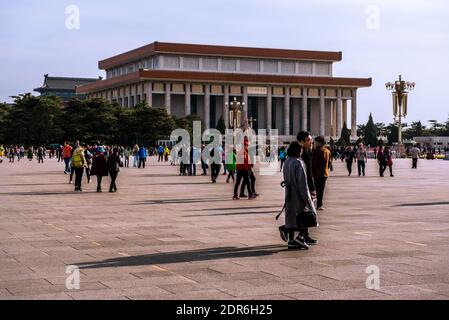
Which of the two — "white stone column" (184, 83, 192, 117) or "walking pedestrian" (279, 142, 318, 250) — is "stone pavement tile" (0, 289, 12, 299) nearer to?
"walking pedestrian" (279, 142, 318, 250)

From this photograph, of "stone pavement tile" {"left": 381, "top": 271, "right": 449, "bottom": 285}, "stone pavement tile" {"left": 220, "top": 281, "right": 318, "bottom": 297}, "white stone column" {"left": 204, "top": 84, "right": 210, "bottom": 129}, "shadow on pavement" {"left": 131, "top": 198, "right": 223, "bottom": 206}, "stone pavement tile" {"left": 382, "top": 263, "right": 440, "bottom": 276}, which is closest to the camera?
"stone pavement tile" {"left": 220, "top": 281, "right": 318, "bottom": 297}

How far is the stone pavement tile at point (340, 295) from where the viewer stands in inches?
256

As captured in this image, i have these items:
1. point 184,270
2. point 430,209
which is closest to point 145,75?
point 430,209

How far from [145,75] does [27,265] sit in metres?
92.5

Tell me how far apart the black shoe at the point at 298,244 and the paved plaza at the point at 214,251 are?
0.15 meters

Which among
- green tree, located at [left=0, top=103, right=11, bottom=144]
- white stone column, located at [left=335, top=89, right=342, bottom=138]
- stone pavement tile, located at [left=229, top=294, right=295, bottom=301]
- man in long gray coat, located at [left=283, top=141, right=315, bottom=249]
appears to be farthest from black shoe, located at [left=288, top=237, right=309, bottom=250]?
white stone column, located at [left=335, top=89, right=342, bottom=138]

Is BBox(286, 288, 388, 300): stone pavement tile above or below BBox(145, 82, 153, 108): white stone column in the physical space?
below

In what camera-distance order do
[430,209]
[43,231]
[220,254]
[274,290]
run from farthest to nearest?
[430,209] → [43,231] → [220,254] → [274,290]

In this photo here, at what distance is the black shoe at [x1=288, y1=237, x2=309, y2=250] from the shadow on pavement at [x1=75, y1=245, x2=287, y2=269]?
0.10m

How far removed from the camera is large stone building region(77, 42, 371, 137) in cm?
10359

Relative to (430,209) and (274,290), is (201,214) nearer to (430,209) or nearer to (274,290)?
(430,209)

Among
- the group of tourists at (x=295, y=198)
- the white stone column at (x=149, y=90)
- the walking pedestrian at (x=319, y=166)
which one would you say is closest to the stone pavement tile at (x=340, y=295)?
the group of tourists at (x=295, y=198)

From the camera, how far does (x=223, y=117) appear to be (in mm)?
108625

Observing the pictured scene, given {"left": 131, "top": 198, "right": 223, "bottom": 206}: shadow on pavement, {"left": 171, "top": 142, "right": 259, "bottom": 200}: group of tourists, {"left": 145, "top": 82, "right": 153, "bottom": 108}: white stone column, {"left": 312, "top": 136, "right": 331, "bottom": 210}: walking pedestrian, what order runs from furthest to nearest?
{"left": 145, "top": 82, "right": 153, "bottom": 108}: white stone column → {"left": 171, "top": 142, "right": 259, "bottom": 200}: group of tourists → {"left": 131, "top": 198, "right": 223, "bottom": 206}: shadow on pavement → {"left": 312, "top": 136, "right": 331, "bottom": 210}: walking pedestrian
